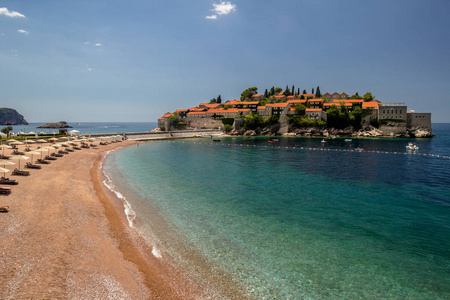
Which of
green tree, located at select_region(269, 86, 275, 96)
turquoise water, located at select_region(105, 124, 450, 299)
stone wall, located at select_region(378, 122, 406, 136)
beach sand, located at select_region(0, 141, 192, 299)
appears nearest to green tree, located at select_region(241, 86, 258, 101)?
green tree, located at select_region(269, 86, 275, 96)

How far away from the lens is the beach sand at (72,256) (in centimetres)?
975

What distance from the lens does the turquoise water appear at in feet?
36.5

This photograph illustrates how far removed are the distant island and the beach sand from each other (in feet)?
347

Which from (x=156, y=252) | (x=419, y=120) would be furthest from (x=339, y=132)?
(x=156, y=252)

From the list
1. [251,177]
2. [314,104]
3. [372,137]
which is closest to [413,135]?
[372,137]

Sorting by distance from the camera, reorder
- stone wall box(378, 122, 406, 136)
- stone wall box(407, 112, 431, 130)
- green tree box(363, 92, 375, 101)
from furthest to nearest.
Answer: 1. green tree box(363, 92, 375, 101)
2. stone wall box(378, 122, 406, 136)
3. stone wall box(407, 112, 431, 130)

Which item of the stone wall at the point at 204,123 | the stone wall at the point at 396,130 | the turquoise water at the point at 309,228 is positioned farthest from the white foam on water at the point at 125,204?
the stone wall at the point at 396,130

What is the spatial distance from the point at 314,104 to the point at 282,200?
105 m

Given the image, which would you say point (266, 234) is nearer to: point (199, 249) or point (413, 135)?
point (199, 249)

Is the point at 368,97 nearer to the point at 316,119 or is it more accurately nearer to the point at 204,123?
the point at 316,119

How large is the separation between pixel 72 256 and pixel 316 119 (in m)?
114

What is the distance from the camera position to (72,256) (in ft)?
39.3

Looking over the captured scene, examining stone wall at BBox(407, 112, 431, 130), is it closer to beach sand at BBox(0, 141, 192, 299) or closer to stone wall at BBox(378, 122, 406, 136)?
stone wall at BBox(378, 122, 406, 136)

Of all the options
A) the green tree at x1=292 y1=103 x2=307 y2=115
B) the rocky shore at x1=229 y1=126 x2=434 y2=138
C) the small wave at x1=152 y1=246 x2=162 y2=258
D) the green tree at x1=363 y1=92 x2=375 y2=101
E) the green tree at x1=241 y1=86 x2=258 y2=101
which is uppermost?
the green tree at x1=241 y1=86 x2=258 y2=101
